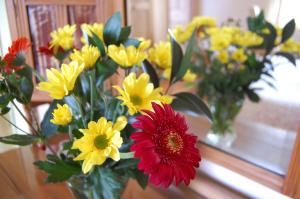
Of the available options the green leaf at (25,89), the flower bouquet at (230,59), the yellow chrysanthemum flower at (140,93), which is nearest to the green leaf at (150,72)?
the yellow chrysanthemum flower at (140,93)

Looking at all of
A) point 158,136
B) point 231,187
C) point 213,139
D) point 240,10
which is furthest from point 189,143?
point 240,10

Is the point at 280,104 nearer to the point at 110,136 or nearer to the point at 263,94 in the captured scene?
the point at 263,94

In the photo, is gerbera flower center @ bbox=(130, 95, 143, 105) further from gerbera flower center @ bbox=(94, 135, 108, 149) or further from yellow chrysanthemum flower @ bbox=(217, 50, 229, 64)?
yellow chrysanthemum flower @ bbox=(217, 50, 229, 64)

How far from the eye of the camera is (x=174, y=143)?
1.00 feet

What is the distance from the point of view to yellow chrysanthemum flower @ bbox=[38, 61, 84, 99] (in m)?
0.33

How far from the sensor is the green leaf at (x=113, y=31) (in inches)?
17.1

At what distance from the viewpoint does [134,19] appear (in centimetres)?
78

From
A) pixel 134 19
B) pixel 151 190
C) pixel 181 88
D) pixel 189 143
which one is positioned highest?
pixel 134 19

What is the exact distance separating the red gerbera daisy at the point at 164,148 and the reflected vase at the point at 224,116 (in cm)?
53

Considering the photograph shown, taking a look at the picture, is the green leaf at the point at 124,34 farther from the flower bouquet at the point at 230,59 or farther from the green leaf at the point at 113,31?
the flower bouquet at the point at 230,59

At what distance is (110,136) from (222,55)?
63 cm

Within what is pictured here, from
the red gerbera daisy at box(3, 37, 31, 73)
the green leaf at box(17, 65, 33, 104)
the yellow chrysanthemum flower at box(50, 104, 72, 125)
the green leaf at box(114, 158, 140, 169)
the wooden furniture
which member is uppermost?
the red gerbera daisy at box(3, 37, 31, 73)

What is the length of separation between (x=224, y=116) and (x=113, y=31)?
58cm

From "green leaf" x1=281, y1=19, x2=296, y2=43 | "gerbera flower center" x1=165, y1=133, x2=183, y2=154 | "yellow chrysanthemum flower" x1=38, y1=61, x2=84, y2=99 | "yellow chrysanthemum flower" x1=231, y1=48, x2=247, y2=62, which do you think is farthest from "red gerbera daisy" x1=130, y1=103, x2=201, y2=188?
"yellow chrysanthemum flower" x1=231, y1=48, x2=247, y2=62
